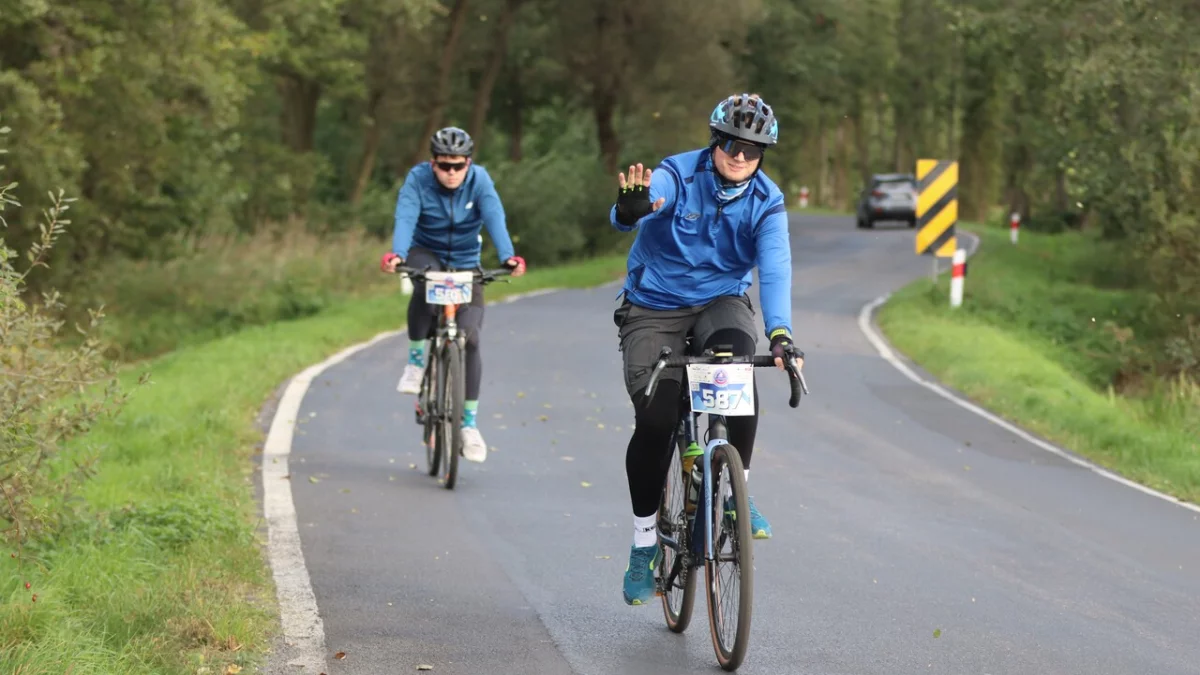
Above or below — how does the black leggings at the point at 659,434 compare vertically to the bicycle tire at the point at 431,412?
above

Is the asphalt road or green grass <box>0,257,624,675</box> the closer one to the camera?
green grass <box>0,257,624,675</box>

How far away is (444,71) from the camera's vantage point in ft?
126

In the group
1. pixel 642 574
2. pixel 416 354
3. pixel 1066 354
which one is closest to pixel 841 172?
pixel 1066 354

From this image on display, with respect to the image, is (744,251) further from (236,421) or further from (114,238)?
(114,238)

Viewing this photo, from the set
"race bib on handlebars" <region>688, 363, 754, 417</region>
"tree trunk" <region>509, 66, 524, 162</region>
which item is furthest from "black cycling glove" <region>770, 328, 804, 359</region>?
"tree trunk" <region>509, 66, 524, 162</region>

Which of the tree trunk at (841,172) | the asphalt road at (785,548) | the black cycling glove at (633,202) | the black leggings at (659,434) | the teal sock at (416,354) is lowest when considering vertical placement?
the tree trunk at (841,172)

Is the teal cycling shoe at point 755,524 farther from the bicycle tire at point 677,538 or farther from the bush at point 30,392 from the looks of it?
the bush at point 30,392

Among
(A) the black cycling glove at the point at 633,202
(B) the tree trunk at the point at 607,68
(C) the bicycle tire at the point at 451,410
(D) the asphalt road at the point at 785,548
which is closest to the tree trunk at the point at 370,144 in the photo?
(B) the tree trunk at the point at 607,68

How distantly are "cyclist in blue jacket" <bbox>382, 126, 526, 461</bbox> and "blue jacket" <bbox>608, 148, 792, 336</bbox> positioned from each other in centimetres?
357

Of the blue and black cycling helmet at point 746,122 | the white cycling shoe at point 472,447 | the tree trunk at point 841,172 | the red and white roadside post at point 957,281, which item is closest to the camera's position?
the blue and black cycling helmet at point 746,122

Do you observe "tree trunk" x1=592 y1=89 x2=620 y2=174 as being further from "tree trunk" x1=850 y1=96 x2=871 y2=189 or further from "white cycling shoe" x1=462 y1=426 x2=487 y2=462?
"white cycling shoe" x1=462 y1=426 x2=487 y2=462

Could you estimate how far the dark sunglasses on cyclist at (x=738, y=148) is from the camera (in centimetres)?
590

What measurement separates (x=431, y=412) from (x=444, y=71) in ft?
95.5

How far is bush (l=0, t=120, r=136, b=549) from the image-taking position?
592 cm
